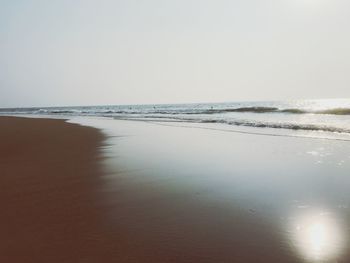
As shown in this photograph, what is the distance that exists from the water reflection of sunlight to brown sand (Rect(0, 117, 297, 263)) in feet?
0.73

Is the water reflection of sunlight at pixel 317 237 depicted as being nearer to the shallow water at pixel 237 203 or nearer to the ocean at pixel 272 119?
the shallow water at pixel 237 203

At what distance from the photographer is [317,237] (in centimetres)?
383

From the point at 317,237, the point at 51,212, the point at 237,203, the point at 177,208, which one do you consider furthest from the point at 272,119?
the point at 51,212

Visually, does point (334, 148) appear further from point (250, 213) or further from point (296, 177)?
point (250, 213)

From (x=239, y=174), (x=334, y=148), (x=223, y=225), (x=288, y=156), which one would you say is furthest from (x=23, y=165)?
(x=334, y=148)

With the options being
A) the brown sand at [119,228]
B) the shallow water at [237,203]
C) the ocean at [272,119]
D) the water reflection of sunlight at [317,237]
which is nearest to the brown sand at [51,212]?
the brown sand at [119,228]

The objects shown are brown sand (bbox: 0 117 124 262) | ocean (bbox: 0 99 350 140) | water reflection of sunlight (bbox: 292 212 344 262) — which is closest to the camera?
water reflection of sunlight (bbox: 292 212 344 262)

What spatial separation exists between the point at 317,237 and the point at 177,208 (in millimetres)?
1953

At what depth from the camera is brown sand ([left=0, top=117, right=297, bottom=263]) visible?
349cm

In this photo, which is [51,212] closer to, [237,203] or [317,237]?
[237,203]

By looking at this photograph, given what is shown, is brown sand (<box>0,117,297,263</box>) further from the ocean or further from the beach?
the ocean

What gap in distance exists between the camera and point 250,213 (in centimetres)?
475

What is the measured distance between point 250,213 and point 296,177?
8.53 ft

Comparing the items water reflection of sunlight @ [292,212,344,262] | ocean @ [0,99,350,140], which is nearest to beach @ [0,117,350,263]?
water reflection of sunlight @ [292,212,344,262]
